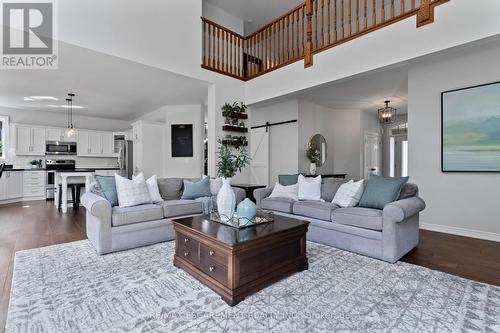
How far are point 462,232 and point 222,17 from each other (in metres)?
6.66

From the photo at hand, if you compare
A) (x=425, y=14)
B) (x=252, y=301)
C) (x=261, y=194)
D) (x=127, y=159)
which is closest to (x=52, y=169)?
(x=127, y=159)

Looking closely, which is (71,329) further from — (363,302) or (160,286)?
(363,302)

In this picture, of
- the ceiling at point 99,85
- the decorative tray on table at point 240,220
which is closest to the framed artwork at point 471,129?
the decorative tray on table at point 240,220

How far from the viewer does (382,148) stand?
27.7 ft

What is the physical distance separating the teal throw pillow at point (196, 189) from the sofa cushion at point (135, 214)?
67cm

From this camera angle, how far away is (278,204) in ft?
12.8

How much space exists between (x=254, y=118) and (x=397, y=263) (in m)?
5.11

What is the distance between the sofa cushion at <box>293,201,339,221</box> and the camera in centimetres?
323

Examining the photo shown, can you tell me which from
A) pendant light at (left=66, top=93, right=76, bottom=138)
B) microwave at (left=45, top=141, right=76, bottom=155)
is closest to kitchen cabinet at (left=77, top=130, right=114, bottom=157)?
microwave at (left=45, top=141, right=76, bottom=155)

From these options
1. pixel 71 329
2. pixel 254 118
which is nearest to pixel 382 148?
pixel 254 118

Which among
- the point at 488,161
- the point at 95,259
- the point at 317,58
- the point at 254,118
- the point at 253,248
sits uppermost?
the point at 317,58

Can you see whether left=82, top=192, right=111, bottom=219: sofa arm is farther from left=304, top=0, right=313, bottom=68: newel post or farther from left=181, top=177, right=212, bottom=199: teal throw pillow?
left=304, top=0, right=313, bottom=68: newel post

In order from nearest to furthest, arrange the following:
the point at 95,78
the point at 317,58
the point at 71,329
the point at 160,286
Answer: the point at 71,329
the point at 160,286
the point at 317,58
the point at 95,78

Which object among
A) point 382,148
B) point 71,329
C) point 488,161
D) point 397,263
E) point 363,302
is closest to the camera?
point 71,329
